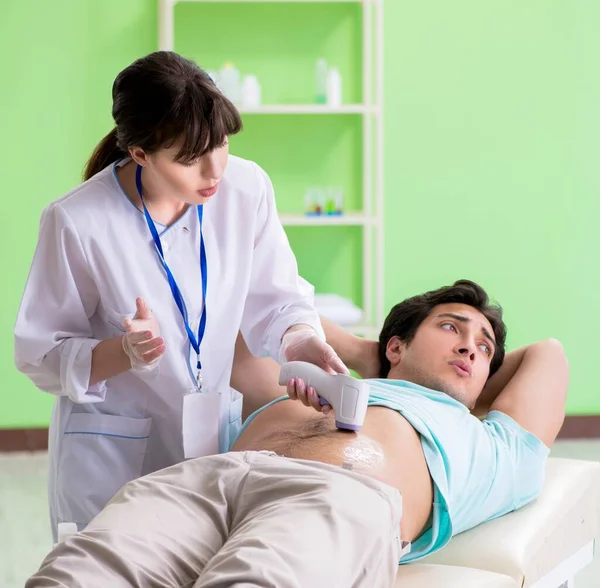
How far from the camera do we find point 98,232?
5.79 feet

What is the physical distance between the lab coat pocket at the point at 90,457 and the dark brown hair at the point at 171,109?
0.54m

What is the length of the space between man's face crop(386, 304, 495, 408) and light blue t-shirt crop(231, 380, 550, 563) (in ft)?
0.28

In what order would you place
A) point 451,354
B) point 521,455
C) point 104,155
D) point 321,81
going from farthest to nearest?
point 321,81 → point 451,354 → point 521,455 → point 104,155

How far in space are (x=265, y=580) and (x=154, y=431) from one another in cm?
65

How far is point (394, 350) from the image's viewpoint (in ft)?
7.80

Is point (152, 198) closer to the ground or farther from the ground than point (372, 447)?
farther from the ground

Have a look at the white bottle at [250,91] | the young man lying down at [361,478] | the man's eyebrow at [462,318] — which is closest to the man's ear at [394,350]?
the young man lying down at [361,478]

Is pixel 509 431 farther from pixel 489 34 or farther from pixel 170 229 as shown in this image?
pixel 489 34

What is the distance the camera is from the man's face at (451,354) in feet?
7.27

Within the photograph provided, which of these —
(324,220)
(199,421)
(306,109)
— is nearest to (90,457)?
(199,421)

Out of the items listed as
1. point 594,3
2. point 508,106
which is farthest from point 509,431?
point 594,3

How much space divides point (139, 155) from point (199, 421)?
530 mm

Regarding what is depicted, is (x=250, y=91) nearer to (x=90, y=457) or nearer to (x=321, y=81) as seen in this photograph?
(x=321, y=81)

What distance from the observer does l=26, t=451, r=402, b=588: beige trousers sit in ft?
4.49
